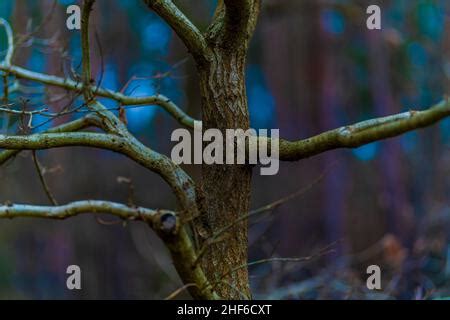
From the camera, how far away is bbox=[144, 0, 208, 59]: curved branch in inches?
136

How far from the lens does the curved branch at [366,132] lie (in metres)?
2.50

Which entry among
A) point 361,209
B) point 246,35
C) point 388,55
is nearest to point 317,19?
point 388,55

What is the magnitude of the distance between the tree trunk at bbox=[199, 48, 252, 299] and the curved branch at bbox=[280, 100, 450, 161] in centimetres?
37

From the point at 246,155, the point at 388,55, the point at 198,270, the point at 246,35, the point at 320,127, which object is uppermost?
the point at 388,55

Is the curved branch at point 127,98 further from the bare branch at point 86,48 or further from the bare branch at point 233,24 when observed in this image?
the bare branch at point 233,24

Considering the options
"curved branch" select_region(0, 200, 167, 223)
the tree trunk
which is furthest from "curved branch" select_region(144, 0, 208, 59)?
"curved branch" select_region(0, 200, 167, 223)

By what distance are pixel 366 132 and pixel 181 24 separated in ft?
4.10

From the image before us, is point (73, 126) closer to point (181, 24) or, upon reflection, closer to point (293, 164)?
point (181, 24)

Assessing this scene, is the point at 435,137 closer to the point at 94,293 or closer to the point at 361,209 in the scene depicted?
the point at 361,209

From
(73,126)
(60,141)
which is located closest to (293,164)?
(73,126)

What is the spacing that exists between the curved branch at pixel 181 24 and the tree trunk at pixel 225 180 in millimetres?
86

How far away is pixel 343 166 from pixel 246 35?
14762mm

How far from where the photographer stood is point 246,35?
3650mm

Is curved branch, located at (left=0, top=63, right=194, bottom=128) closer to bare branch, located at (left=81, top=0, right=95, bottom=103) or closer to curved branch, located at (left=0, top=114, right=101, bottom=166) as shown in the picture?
curved branch, located at (left=0, top=114, right=101, bottom=166)
